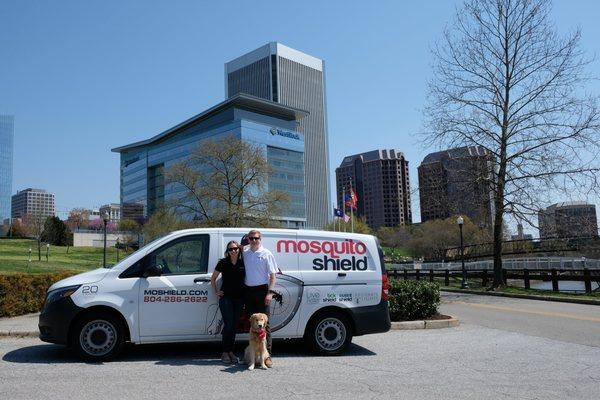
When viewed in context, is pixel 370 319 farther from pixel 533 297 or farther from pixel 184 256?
pixel 533 297

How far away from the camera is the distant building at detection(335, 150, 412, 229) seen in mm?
69000

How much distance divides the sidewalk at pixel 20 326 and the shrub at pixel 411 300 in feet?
24.6

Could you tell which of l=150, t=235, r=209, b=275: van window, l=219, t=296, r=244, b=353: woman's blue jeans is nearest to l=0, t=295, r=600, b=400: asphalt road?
l=219, t=296, r=244, b=353: woman's blue jeans

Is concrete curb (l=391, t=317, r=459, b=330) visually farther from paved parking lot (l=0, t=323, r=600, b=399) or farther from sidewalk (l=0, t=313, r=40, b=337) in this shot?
sidewalk (l=0, t=313, r=40, b=337)

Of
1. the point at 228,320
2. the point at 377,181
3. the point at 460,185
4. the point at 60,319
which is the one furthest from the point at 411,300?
the point at 377,181

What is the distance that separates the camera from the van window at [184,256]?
25.8 ft

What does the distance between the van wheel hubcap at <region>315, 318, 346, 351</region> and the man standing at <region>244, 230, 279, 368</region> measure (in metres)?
0.98

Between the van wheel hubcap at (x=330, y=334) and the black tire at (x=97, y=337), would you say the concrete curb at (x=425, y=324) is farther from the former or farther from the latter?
the black tire at (x=97, y=337)

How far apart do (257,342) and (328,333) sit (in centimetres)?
159

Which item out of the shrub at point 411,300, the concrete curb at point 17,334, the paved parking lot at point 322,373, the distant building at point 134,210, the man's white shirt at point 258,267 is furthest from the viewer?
the distant building at point 134,210

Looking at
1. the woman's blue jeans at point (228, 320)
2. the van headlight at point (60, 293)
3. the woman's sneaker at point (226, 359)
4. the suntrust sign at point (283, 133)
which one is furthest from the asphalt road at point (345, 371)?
the suntrust sign at point (283, 133)

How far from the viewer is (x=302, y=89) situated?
7042 inches

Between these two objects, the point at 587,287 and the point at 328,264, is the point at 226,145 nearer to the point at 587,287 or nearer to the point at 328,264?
the point at 587,287

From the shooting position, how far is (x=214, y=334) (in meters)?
7.81
